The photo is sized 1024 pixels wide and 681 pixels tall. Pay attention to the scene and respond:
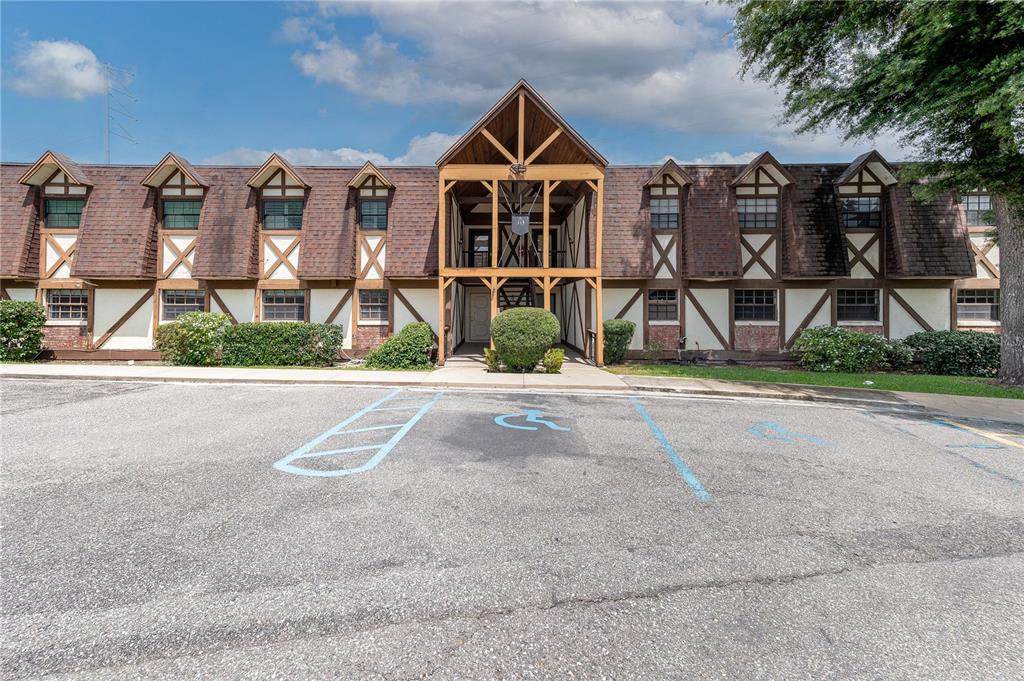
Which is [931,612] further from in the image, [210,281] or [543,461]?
Answer: [210,281]

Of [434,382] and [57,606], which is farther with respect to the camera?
[434,382]

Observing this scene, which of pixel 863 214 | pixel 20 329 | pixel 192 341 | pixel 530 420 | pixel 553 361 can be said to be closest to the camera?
pixel 530 420

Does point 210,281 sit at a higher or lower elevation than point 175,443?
higher

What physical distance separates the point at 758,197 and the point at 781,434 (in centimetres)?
1388

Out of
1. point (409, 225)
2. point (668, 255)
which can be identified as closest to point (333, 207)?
point (409, 225)

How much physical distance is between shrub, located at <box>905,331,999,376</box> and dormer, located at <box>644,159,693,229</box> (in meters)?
9.27

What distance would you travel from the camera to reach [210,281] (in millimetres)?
17875

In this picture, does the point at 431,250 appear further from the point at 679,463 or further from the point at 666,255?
the point at 679,463

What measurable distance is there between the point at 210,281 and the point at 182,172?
14.3 ft

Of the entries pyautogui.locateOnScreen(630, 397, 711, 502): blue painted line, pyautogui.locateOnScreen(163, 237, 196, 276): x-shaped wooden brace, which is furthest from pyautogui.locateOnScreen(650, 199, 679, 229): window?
pyautogui.locateOnScreen(163, 237, 196, 276): x-shaped wooden brace

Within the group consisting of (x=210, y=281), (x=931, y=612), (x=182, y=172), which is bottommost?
(x=931, y=612)

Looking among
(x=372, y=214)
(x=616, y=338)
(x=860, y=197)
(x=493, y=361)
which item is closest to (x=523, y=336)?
(x=493, y=361)

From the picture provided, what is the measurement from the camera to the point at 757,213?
18.2m

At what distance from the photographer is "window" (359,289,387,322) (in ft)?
59.9
